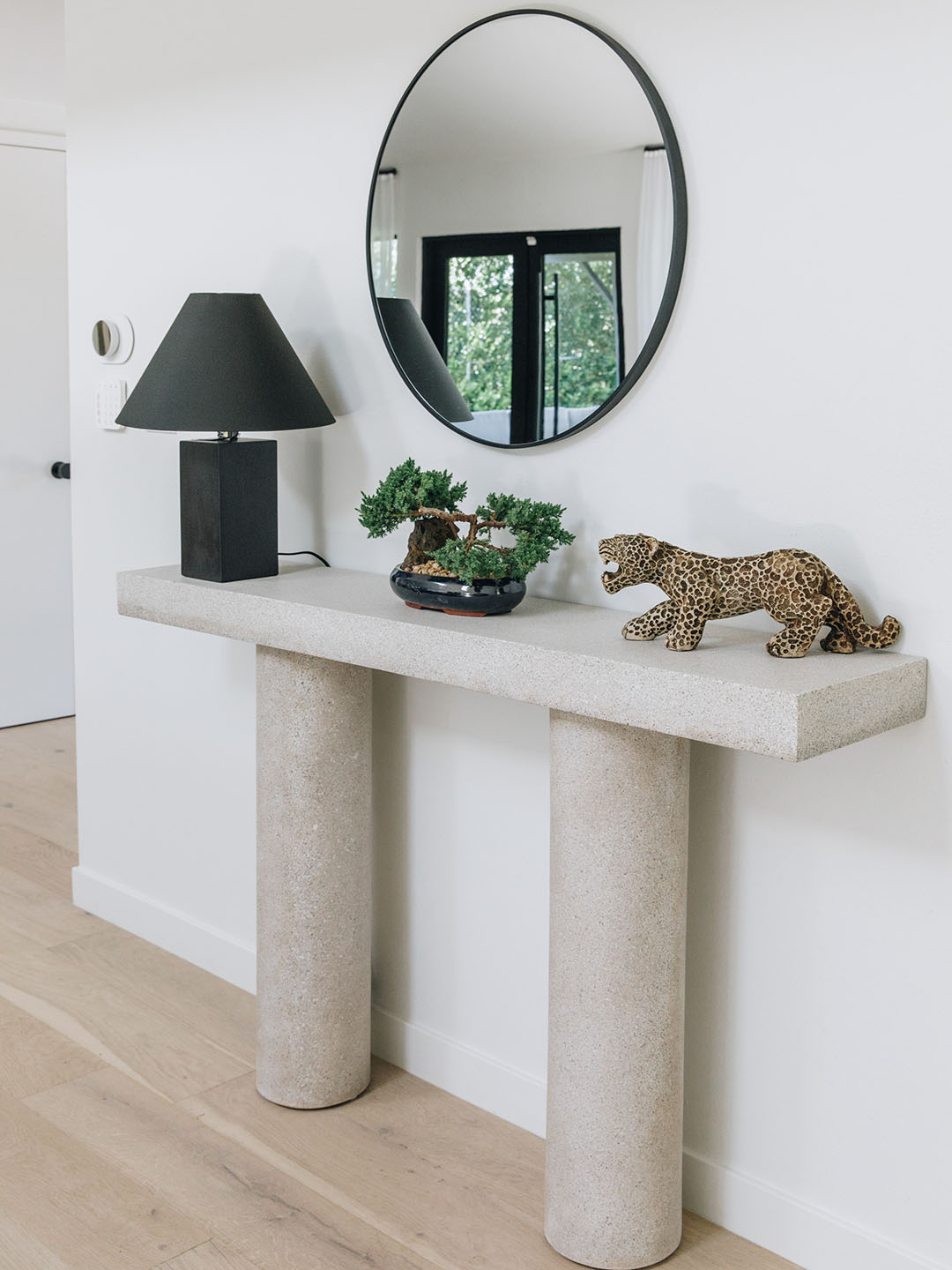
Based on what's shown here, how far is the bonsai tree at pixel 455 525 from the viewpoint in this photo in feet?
5.99

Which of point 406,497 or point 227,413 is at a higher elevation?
point 227,413

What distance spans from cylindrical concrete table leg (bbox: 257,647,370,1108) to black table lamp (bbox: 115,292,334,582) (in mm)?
201

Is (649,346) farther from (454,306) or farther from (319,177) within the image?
(319,177)

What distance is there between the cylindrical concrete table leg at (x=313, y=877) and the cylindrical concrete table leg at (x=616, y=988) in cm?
49

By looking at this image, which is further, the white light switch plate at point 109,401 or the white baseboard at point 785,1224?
the white light switch plate at point 109,401

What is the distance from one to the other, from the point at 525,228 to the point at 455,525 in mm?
463

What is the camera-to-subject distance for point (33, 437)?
4.34 m

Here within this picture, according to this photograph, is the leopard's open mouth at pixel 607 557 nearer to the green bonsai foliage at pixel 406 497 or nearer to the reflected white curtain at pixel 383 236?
the green bonsai foliage at pixel 406 497

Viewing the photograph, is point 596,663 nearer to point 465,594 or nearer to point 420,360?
point 465,594

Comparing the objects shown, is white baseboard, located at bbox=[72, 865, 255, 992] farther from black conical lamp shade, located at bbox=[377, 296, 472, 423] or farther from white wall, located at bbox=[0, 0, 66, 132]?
white wall, located at bbox=[0, 0, 66, 132]

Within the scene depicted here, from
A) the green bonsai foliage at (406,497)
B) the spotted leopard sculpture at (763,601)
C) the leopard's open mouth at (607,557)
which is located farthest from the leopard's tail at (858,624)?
the green bonsai foliage at (406,497)

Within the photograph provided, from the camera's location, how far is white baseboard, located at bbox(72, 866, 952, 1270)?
5.87ft

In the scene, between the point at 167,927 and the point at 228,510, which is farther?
the point at 167,927

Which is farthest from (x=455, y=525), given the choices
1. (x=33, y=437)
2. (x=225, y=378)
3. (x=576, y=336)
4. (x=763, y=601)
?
(x=33, y=437)
